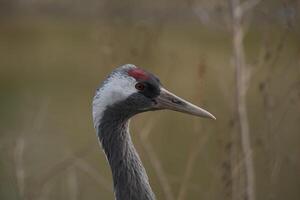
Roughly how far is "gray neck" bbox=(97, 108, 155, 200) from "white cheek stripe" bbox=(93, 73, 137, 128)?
5cm

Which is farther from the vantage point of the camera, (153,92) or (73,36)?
(73,36)

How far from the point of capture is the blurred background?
19.1 ft

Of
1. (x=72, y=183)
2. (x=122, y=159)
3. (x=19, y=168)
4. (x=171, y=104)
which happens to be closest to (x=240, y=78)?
(x=171, y=104)

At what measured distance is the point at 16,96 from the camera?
13.5 m

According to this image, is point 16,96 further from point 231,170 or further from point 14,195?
point 231,170

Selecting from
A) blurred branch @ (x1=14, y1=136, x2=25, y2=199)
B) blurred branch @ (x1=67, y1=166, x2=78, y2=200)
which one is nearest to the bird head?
blurred branch @ (x1=14, y1=136, x2=25, y2=199)

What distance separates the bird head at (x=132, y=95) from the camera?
12.6 feet

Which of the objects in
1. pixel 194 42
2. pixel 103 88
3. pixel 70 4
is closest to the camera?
pixel 103 88

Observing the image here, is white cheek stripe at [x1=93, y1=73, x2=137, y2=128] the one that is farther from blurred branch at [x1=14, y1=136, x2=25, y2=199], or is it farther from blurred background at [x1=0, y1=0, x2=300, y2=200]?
blurred branch at [x1=14, y1=136, x2=25, y2=199]

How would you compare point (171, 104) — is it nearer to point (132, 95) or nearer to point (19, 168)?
point (132, 95)

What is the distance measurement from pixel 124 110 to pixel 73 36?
1603 centimetres

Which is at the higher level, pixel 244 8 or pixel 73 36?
pixel 244 8

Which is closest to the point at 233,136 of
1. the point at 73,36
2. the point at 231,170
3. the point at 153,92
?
the point at 231,170

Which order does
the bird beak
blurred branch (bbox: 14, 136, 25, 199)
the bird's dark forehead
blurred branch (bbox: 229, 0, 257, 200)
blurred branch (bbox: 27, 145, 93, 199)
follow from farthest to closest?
1. blurred branch (bbox: 27, 145, 93, 199)
2. blurred branch (bbox: 14, 136, 25, 199)
3. blurred branch (bbox: 229, 0, 257, 200)
4. the bird beak
5. the bird's dark forehead
